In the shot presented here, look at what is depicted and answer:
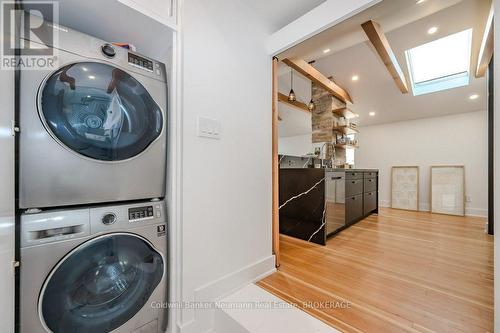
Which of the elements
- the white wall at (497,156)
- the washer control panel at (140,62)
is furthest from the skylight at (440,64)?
the washer control panel at (140,62)

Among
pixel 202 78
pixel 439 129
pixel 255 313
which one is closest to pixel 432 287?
pixel 255 313

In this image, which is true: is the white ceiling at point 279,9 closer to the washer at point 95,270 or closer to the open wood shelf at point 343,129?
the washer at point 95,270

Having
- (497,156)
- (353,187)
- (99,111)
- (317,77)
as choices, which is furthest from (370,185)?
(99,111)

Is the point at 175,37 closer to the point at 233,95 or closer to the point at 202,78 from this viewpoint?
the point at 202,78

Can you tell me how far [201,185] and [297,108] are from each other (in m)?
3.22

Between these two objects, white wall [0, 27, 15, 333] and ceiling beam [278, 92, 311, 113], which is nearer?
white wall [0, 27, 15, 333]

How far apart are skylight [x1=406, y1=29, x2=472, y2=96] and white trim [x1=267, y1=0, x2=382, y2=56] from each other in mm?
2330

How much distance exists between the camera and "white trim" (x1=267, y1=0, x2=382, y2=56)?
3.81ft

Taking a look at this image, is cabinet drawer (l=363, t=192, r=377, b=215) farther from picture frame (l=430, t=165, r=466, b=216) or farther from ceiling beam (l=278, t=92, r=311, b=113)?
ceiling beam (l=278, t=92, r=311, b=113)

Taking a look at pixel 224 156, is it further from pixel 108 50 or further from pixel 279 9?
pixel 279 9

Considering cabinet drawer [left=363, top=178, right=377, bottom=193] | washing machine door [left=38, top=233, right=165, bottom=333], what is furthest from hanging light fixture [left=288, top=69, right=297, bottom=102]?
washing machine door [left=38, top=233, right=165, bottom=333]

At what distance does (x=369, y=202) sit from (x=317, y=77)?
2362 mm

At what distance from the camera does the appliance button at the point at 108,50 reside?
865 mm

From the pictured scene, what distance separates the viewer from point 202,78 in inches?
44.8
